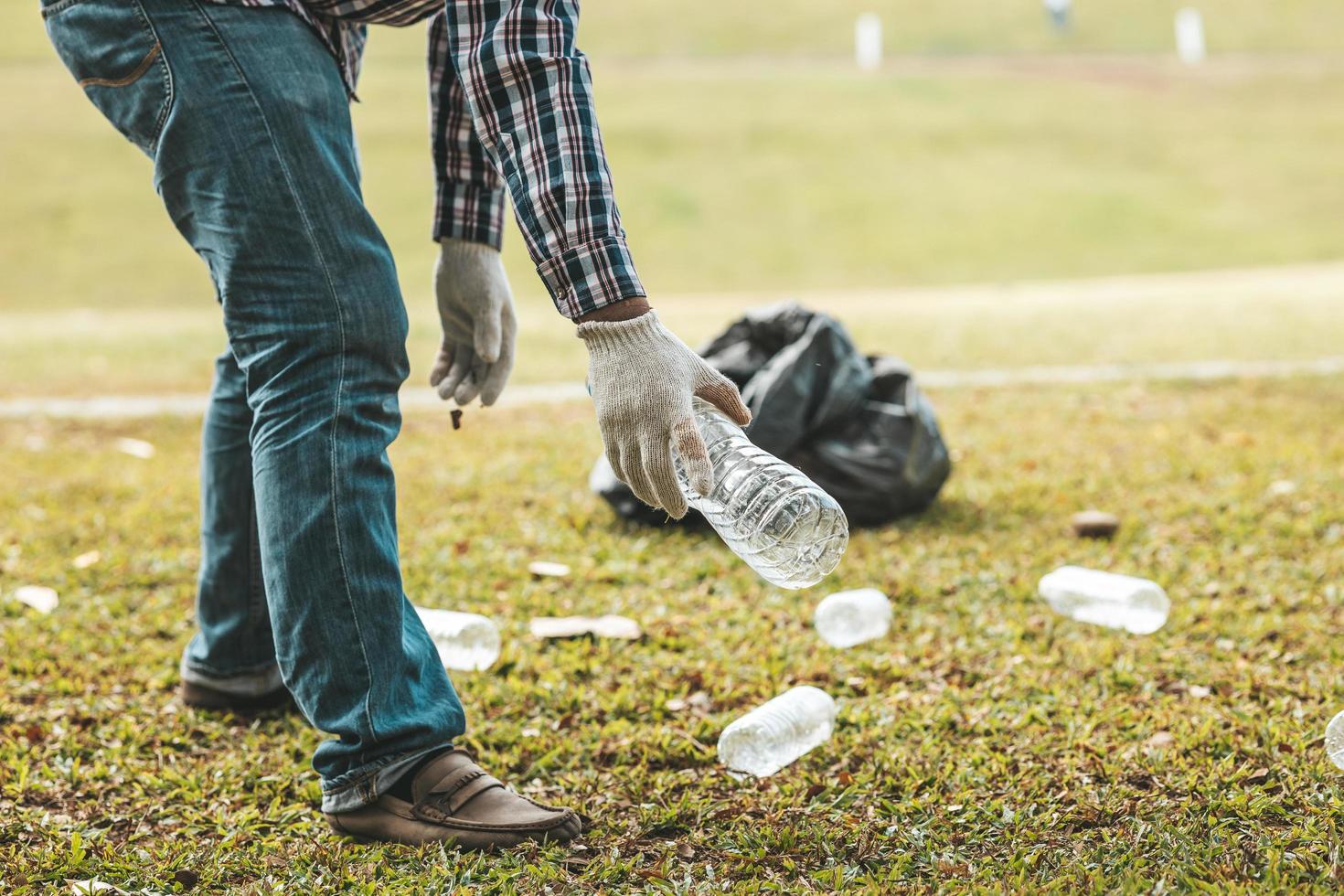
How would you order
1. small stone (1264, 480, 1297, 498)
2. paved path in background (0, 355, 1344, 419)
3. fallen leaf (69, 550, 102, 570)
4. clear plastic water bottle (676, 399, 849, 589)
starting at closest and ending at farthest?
clear plastic water bottle (676, 399, 849, 589), fallen leaf (69, 550, 102, 570), small stone (1264, 480, 1297, 498), paved path in background (0, 355, 1344, 419)

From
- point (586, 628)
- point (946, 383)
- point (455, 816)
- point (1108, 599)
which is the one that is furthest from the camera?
point (946, 383)

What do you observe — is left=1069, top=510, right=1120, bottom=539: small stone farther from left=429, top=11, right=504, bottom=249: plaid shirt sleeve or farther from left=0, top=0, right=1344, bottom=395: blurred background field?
left=0, top=0, right=1344, bottom=395: blurred background field

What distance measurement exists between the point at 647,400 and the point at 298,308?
1.94 ft

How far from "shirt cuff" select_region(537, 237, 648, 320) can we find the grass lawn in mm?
893

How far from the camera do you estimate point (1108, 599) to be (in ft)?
10.3

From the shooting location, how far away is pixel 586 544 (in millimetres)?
3822

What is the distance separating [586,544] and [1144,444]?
2511mm

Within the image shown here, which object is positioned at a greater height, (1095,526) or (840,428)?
(840,428)

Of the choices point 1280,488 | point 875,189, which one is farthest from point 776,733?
point 875,189

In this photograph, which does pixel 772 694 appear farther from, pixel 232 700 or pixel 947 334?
pixel 947 334

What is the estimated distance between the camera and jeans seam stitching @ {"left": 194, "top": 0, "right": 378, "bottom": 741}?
6.31 ft

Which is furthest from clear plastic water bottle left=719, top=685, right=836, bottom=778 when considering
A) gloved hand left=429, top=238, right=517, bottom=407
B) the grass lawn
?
gloved hand left=429, top=238, right=517, bottom=407

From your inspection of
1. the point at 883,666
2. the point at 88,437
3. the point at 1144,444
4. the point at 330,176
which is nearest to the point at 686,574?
the point at 883,666

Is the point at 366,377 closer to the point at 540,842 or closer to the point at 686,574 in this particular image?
the point at 540,842
